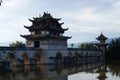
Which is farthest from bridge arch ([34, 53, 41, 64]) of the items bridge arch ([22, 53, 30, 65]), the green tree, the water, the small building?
the green tree

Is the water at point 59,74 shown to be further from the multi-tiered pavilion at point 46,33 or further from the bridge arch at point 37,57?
the multi-tiered pavilion at point 46,33

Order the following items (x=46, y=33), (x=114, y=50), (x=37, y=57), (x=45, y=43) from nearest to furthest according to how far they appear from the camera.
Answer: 1. (x=45, y=43)
2. (x=37, y=57)
3. (x=46, y=33)
4. (x=114, y=50)

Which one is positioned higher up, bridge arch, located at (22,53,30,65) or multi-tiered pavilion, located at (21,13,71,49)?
multi-tiered pavilion, located at (21,13,71,49)

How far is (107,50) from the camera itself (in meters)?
81.8

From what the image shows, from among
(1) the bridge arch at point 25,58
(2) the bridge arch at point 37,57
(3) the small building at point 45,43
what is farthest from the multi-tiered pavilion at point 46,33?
(1) the bridge arch at point 25,58

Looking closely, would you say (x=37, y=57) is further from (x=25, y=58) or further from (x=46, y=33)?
(x=46, y=33)

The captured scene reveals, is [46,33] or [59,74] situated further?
[46,33]

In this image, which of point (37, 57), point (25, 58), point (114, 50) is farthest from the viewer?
point (114, 50)

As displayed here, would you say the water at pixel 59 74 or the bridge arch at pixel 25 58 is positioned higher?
the bridge arch at pixel 25 58

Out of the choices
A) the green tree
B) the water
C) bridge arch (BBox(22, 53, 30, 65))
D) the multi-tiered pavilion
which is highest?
the multi-tiered pavilion

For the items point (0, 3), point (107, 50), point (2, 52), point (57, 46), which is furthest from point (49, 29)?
point (0, 3)

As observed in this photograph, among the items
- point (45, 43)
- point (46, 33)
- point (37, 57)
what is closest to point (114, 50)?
point (46, 33)

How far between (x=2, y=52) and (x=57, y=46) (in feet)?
50.3

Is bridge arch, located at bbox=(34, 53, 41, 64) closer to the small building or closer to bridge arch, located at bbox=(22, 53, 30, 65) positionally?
the small building
